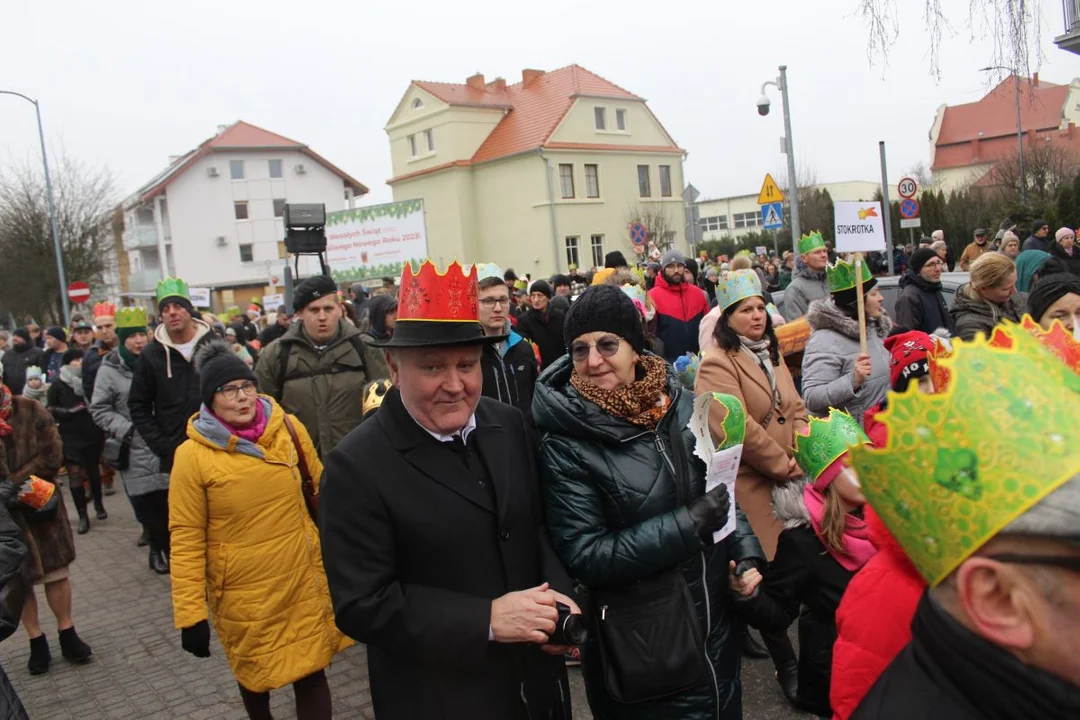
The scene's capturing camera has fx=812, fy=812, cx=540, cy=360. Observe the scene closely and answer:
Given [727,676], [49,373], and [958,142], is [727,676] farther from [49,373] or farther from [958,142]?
[958,142]

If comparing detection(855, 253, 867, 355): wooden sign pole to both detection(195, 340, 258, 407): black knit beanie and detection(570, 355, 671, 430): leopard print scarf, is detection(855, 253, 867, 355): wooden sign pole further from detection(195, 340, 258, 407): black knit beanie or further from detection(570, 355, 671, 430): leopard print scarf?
detection(195, 340, 258, 407): black knit beanie

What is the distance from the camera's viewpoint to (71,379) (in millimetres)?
9523

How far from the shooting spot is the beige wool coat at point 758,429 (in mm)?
4188

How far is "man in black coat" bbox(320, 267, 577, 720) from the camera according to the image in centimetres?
225

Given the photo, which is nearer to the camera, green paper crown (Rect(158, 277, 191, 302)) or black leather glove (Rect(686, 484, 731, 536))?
black leather glove (Rect(686, 484, 731, 536))

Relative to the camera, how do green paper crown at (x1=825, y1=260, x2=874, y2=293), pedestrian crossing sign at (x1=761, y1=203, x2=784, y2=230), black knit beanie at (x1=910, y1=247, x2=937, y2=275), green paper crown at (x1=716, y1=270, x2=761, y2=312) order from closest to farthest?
1. green paper crown at (x1=716, y1=270, x2=761, y2=312)
2. green paper crown at (x1=825, y1=260, x2=874, y2=293)
3. black knit beanie at (x1=910, y1=247, x2=937, y2=275)
4. pedestrian crossing sign at (x1=761, y1=203, x2=784, y2=230)

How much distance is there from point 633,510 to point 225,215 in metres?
57.2

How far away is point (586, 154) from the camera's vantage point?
146 ft

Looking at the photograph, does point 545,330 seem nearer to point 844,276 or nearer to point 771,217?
point 844,276

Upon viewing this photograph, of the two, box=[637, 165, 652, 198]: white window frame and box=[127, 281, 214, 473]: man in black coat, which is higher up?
box=[637, 165, 652, 198]: white window frame

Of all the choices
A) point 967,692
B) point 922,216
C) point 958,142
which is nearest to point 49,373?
point 967,692

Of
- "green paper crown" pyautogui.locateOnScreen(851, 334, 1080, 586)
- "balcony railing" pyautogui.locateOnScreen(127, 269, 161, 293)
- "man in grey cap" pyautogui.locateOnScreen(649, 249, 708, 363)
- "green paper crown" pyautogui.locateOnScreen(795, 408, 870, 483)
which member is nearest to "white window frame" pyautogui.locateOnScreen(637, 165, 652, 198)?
"balcony railing" pyautogui.locateOnScreen(127, 269, 161, 293)

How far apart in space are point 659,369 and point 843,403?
8.29ft

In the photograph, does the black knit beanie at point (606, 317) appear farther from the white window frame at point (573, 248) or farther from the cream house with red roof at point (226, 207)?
the cream house with red roof at point (226, 207)
